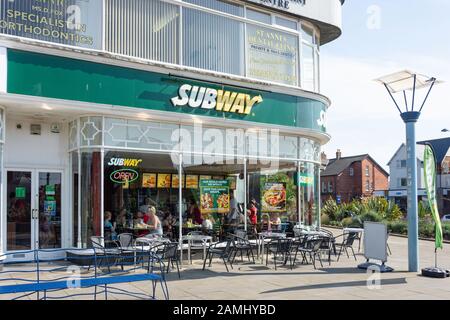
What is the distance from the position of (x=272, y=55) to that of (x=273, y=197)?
421 centimetres

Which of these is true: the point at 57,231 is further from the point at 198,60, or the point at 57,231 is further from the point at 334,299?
the point at 334,299

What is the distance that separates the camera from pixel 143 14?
1267cm

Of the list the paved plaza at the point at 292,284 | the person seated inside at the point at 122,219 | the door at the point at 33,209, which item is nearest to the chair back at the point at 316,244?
the paved plaza at the point at 292,284

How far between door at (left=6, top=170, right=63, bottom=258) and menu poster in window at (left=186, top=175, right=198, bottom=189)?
3.17 m

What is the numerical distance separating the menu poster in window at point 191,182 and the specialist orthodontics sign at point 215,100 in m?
1.86

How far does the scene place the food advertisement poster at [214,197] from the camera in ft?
45.5

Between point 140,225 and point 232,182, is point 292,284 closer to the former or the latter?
point 140,225

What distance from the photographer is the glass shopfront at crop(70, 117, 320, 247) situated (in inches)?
462

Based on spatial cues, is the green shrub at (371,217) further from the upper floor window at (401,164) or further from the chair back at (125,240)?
the upper floor window at (401,164)

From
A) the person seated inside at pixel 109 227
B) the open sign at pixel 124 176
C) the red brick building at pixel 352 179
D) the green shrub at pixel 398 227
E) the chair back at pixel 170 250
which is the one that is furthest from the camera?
the red brick building at pixel 352 179

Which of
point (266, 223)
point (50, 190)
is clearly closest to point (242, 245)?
point (266, 223)

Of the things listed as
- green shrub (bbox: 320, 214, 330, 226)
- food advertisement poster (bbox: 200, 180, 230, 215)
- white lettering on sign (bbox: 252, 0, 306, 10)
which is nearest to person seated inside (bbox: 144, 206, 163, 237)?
food advertisement poster (bbox: 200, 180, 230, 215)

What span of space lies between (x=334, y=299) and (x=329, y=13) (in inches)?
428

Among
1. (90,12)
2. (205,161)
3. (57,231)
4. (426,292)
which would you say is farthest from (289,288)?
(90,12)
